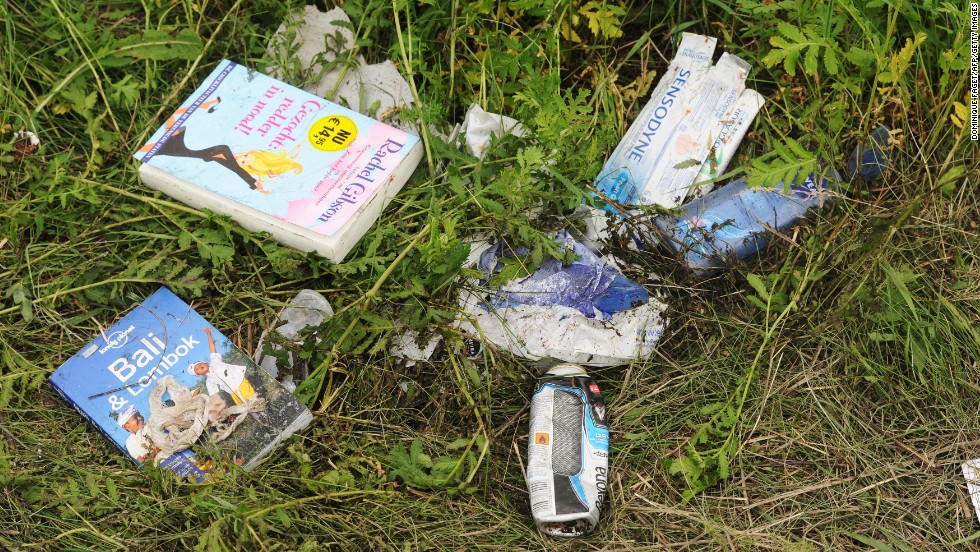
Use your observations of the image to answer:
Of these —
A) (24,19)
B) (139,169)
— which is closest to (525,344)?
(139,169)

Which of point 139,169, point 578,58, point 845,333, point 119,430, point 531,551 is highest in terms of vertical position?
point 578,58

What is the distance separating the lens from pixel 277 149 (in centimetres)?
223

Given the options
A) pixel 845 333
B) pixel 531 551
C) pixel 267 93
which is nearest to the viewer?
pixel 531 551

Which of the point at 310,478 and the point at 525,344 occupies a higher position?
the point at 525,344

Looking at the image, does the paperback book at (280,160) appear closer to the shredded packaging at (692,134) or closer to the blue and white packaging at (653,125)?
the blue and white packaging at (653,125)

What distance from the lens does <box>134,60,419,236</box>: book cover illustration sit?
2137 millimetres

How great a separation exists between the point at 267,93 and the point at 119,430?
3.32ft

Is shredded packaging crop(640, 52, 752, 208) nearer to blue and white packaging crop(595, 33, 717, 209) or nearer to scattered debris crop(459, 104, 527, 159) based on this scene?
blue and white packaging crop(595, 33, 717, 209)

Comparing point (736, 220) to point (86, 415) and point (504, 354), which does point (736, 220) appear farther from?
point (86, 415)

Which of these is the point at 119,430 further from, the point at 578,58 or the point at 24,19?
the point at 578,58

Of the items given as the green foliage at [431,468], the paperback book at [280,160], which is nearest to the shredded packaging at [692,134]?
the paperback book at [280,160]

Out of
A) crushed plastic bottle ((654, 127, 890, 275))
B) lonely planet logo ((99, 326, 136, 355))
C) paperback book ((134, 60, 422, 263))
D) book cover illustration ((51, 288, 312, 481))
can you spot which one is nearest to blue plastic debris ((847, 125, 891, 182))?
crushed plastic bottle ((654, 127, 890, 275))

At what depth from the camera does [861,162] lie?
7.29 feet

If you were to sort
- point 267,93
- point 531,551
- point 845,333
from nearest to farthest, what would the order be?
1. point 531,551
2. point 845,333
3. point 267,93
